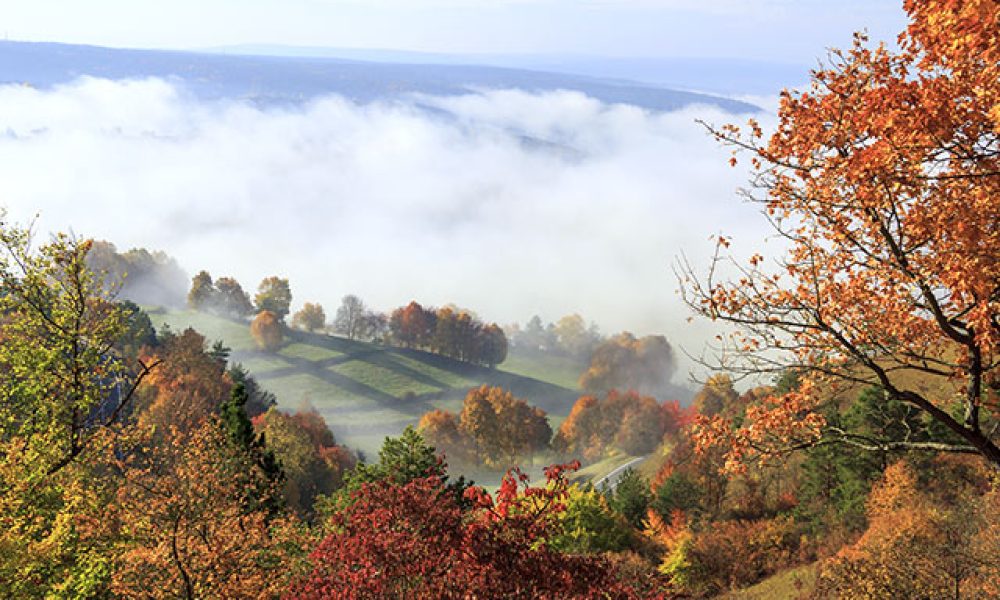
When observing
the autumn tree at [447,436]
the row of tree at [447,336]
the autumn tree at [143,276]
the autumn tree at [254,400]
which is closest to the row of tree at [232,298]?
the autumn tree at [143,276]

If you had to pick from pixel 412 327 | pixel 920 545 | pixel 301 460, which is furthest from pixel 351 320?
pixel 920 545

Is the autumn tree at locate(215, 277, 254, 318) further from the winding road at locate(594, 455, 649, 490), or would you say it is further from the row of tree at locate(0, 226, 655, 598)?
the row of tree at locate(0, 226, 655, 598)

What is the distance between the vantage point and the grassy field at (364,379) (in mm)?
132000

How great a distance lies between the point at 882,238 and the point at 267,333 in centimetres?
15645

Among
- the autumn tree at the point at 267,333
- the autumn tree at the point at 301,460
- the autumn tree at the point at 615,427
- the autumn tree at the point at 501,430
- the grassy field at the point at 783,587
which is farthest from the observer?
the autumn tree at the point at 267,333

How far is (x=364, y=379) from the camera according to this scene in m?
146

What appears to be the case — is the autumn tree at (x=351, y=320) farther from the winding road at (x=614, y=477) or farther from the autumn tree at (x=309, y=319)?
the winding road at (x=614, y=477)

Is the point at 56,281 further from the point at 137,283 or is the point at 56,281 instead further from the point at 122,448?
the point at 137,283

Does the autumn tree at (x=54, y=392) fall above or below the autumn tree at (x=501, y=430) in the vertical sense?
above

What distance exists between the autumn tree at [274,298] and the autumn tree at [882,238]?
167846mm

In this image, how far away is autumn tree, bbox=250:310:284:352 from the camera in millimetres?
154500

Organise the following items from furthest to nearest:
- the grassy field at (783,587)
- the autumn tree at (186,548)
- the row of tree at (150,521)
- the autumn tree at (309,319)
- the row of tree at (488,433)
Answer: the autumn tree at (309,319) < the row of tree at (488,433) < the grassy field at (783,587) < the autumn tree at (186,548) < the row of tree at (150,521)

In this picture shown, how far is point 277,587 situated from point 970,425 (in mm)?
18810

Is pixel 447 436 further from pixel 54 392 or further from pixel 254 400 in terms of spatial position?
pixel 54 392
